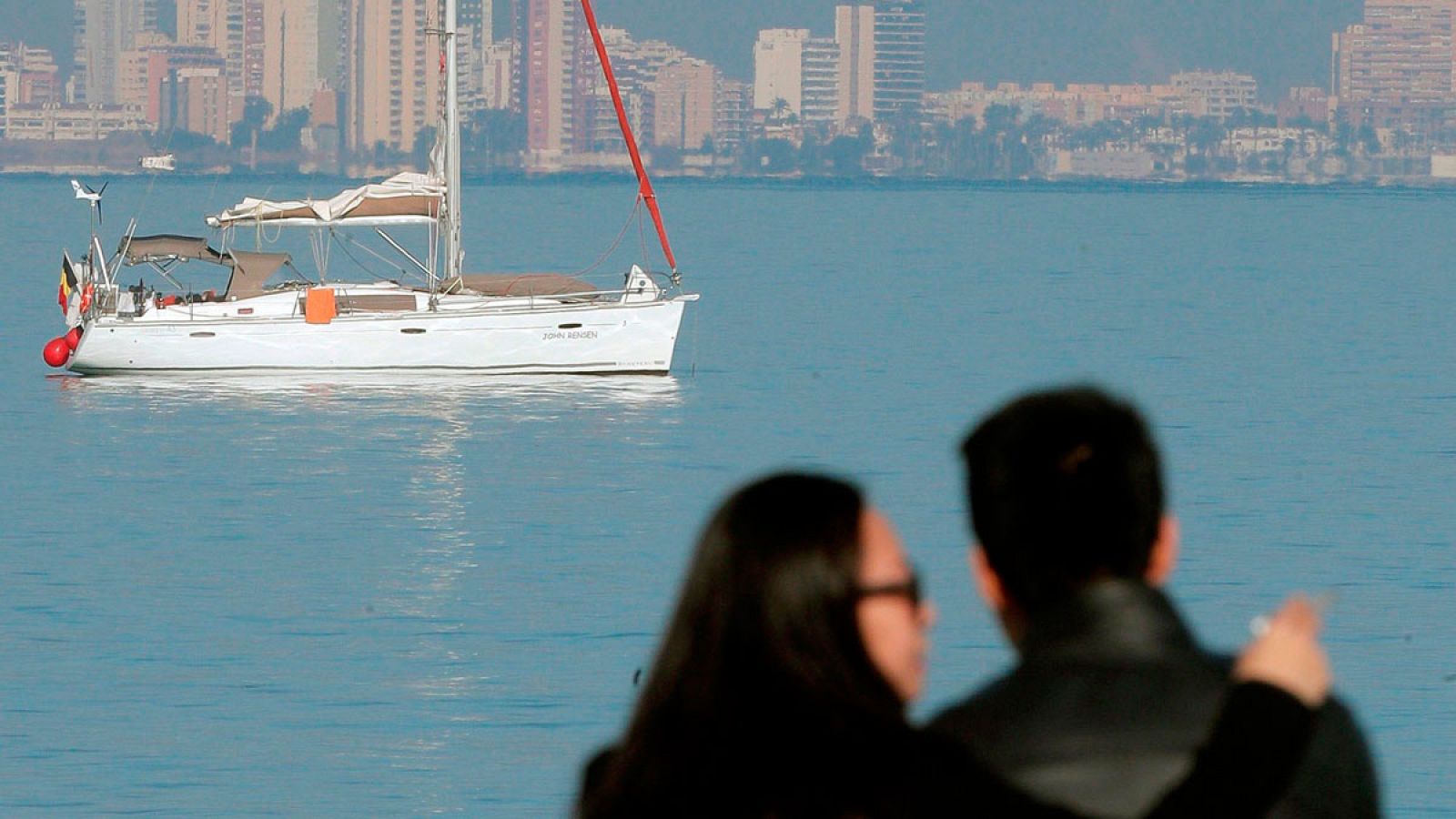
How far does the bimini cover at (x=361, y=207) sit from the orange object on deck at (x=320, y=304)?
1.50 metres

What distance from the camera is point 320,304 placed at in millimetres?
35594

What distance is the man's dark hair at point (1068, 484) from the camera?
2.90 m

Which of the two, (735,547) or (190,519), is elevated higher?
(735,547)

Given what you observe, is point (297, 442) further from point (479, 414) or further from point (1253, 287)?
point (1253, 287)

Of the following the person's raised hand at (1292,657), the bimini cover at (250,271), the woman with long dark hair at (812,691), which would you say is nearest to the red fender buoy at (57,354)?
the bimini cover at (250,271)

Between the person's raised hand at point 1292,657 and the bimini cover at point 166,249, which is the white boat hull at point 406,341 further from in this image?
the person's raised hand at point 1292,657

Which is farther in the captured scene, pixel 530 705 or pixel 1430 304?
pixel 1430 304

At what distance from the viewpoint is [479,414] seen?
1454 inches

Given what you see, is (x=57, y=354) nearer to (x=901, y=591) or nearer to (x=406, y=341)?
(x=406, y=341)

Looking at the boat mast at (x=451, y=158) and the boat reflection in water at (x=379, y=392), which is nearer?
the boat mast at (x=451, y=158)

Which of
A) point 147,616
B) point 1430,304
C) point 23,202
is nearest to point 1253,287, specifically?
A: point 1430,304

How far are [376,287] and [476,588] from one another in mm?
15237

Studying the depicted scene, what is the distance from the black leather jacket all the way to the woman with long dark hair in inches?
5.8

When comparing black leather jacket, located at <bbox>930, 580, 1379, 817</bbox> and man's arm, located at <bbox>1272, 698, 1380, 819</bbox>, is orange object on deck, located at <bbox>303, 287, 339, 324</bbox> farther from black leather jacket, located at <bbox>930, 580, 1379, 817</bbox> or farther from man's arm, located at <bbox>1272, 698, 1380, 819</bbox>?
man's arm, located at <bbox>1272, 698, 1380, 819</bbox>
